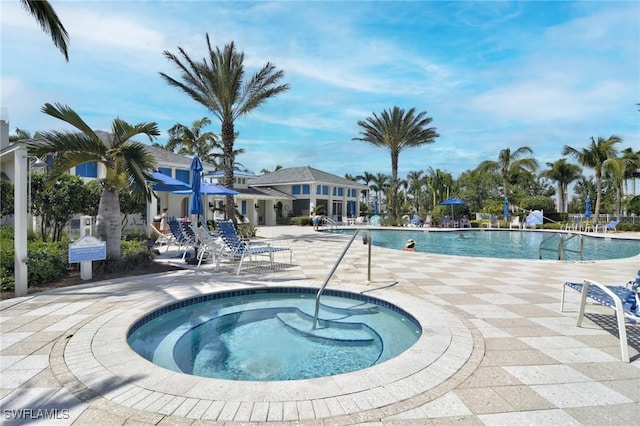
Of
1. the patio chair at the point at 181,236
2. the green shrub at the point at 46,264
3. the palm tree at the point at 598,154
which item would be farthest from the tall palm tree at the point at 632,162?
the green shrub at the point at 46,264

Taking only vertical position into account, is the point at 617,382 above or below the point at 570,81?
below

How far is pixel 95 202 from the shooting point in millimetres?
11383

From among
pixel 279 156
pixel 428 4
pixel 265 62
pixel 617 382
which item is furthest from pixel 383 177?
pixel 617 382

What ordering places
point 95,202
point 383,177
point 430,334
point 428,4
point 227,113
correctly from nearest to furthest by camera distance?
1. point 430,334
2. point 428,4
3. point 95,202
4. point 227,113
5. point 383,177

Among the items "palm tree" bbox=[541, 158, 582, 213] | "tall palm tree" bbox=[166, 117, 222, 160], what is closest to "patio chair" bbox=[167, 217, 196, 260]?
"tall palm tree" bbox=[166, 117, 222, 160]

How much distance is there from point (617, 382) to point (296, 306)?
4.28 metres

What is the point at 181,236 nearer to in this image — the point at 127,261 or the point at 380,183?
the point at 127,261

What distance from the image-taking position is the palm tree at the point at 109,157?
7270mm

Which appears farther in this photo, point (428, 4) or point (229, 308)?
point (428, 4)

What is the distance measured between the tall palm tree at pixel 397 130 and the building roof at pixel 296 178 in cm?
812

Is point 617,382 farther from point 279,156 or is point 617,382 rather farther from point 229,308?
point 279,156

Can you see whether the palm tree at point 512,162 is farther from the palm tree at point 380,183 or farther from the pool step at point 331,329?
the pool step at point 331,329

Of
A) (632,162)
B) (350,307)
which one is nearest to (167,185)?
(350,307)

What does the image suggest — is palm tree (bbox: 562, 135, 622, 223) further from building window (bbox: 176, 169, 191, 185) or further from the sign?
the sign
